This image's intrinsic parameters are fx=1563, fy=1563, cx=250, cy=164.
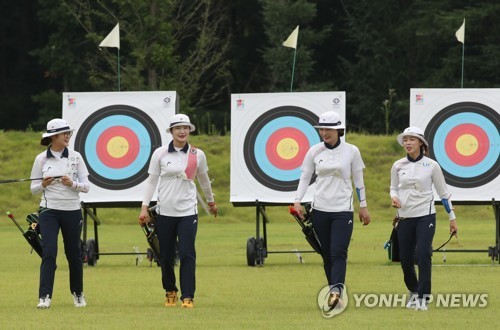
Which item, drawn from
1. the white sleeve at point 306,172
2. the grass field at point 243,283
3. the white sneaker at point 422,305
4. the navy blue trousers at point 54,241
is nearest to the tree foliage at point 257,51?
the grass field at point 243,283

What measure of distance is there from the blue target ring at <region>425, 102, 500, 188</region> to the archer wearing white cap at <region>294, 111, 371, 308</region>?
6710 mm

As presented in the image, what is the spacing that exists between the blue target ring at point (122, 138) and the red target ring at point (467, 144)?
158 inches

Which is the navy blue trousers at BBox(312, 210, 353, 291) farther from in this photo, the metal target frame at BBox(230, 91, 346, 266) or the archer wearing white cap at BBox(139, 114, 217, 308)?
the metal target frame at BBox(230, 91, 346, 266)

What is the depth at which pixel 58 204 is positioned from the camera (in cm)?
1425

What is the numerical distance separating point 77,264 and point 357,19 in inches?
1481

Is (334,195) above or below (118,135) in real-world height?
below

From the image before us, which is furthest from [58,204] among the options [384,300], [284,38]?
[284,38]

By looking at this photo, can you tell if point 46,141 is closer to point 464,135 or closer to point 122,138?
point 122,138

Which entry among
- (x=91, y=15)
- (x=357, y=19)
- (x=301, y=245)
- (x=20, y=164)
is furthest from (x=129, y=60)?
(x=301, y=245)

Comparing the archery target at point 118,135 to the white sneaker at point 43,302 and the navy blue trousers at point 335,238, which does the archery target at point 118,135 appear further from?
the navy blue trousers at point 335,238

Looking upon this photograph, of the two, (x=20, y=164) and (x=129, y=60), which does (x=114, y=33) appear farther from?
(x=129, y=60)

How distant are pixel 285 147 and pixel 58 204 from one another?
7670mm

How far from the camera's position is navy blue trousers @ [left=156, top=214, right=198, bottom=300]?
46.5ft


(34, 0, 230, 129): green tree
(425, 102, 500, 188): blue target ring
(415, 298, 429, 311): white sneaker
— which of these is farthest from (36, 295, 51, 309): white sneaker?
(34, 0, 230, 129): green tree
